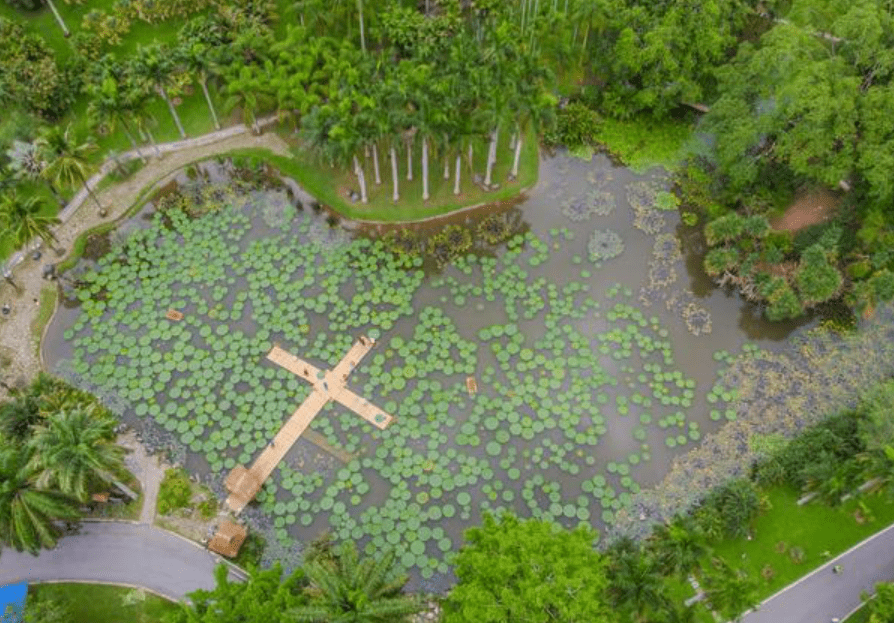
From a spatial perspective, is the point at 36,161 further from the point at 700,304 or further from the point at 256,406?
the point at 700,304

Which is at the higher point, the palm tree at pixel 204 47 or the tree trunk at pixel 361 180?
the palm tree at pixel 204 47

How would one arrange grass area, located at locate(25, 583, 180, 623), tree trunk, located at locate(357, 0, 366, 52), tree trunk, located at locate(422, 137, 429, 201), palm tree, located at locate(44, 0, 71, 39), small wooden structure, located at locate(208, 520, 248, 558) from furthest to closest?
palm tree, located at locate(44, 0, 71, 39) < tree trunk, located at locate(357, 0, 366, 52) < tree trunk, located at locate(422, 137, 429, 201) < small wooden structure, located at locate(208, 520, 248, 558) < grass area, located at locate(25, 583, 180, 623)

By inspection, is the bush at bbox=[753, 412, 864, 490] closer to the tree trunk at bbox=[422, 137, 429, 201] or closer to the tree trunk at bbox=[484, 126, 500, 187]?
the tree trunk at bbox=[484, 126, 500, 187]

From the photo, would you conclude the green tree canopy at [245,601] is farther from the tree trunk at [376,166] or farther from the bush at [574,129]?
the bush at [574,129]

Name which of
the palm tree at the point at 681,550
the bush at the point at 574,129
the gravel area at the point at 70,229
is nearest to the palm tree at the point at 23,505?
the gravel area at the point at 70,229

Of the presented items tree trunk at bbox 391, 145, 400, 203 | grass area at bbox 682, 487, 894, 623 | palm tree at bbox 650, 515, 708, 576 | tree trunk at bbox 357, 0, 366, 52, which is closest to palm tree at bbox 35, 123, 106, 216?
tree trunk at bbox 391, 145, 400, 203

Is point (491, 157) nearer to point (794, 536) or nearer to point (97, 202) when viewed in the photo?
point (97, 202)

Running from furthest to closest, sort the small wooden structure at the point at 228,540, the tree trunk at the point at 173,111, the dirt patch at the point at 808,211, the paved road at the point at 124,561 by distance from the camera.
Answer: the tree trunk at the point at 173,111 < the dirt patch at the point at 808,211 < the small wooden structure at the point at 228,540 < the paved road at the point at 124,561
